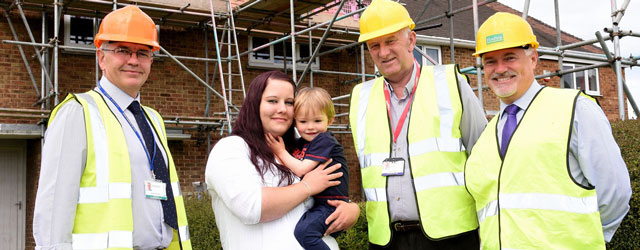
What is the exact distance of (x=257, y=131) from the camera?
9.48ft

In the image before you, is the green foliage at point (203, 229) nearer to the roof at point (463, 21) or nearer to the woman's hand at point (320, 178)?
the woman's hand at point (320, 178)

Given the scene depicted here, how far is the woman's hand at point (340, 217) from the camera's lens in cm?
282

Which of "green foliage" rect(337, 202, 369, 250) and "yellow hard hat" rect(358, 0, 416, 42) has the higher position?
"yellow hard hat" rect(358, 0, 416, 42)

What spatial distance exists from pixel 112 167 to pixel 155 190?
0.26m

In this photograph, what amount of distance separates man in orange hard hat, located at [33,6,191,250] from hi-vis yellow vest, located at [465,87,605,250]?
1605 mm

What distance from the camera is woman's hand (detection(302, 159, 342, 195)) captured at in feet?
9.16

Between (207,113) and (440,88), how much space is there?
29.3 ft

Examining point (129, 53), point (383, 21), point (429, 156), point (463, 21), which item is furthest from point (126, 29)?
point (463, 21)

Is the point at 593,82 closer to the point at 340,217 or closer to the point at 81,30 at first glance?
the point at 81,30

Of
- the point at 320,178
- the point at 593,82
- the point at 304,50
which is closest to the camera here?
the point at 320,178

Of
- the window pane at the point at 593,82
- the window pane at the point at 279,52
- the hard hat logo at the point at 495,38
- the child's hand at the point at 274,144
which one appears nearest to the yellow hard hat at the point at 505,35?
the hard hat logo at the point at 495,38

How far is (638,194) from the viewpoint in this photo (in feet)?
13.5

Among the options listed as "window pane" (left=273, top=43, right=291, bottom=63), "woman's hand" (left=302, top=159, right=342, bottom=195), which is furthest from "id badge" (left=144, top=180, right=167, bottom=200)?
"window pane" (left=273, top=43, right=291, bottom=63)

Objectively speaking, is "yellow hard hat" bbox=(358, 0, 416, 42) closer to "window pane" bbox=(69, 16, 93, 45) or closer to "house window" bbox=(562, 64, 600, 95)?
"window pane" bbox=(69, 16, 93, 45)
